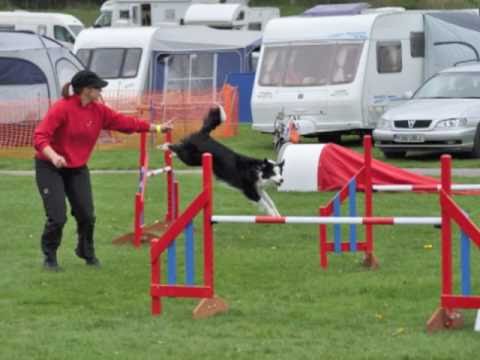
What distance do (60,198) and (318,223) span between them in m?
2.82

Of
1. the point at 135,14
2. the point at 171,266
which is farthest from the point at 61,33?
the point at 171,266

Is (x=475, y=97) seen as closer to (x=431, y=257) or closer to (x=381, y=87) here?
(x=381, y=87)

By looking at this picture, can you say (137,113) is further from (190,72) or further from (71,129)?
(71,129)

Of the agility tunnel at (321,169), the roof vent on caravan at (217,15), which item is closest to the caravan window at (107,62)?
the roof vent on caravan at (217,15)

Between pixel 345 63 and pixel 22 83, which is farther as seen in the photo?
pixel 22 83

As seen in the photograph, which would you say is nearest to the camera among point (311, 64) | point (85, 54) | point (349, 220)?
point (349, 220)

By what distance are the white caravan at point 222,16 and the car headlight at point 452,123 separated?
1547 centimetres

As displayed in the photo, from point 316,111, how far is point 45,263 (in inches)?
530

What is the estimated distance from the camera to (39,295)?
33.7ft

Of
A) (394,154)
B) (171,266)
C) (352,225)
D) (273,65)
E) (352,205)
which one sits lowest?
(394,154)

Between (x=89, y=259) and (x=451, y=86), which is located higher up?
(x=89, y=259)

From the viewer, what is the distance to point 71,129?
1095 cm

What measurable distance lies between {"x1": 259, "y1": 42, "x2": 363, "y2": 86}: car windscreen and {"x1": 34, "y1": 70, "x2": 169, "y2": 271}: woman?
44.9 feet

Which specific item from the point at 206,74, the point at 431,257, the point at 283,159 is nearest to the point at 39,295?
the point at 431,257
